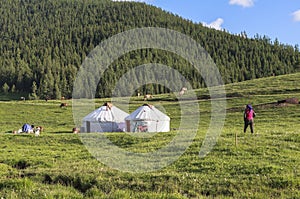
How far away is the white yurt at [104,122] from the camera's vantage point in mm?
41219

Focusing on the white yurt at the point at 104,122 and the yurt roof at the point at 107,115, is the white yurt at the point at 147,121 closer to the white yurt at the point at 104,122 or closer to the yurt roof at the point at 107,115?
the white yurt at the point at 104,122

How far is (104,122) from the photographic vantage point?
135ft

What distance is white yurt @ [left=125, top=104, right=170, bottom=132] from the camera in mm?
38209

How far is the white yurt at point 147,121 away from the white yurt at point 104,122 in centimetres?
257

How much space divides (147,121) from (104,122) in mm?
5247

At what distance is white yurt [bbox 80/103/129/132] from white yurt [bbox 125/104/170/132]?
257 cm

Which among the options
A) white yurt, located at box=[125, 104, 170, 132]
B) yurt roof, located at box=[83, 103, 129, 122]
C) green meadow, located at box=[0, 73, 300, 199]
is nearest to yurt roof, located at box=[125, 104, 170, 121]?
white yurt, located at box=[125, 104, 170, 132]

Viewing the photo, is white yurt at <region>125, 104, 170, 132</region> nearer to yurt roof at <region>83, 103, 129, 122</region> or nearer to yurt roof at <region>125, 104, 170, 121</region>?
yurt roof at <region>125, 104, 170, 121</region>

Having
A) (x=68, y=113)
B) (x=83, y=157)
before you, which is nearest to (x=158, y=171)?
(x=83, y=157)

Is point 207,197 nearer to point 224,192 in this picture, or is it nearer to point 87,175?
point 224,192

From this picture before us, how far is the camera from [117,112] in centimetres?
4325

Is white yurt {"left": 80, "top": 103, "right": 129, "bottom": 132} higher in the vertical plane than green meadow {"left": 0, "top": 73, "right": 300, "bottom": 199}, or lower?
higher

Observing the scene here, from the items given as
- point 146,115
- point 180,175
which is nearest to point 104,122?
point 146,115

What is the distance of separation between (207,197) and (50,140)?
69.1 feet
